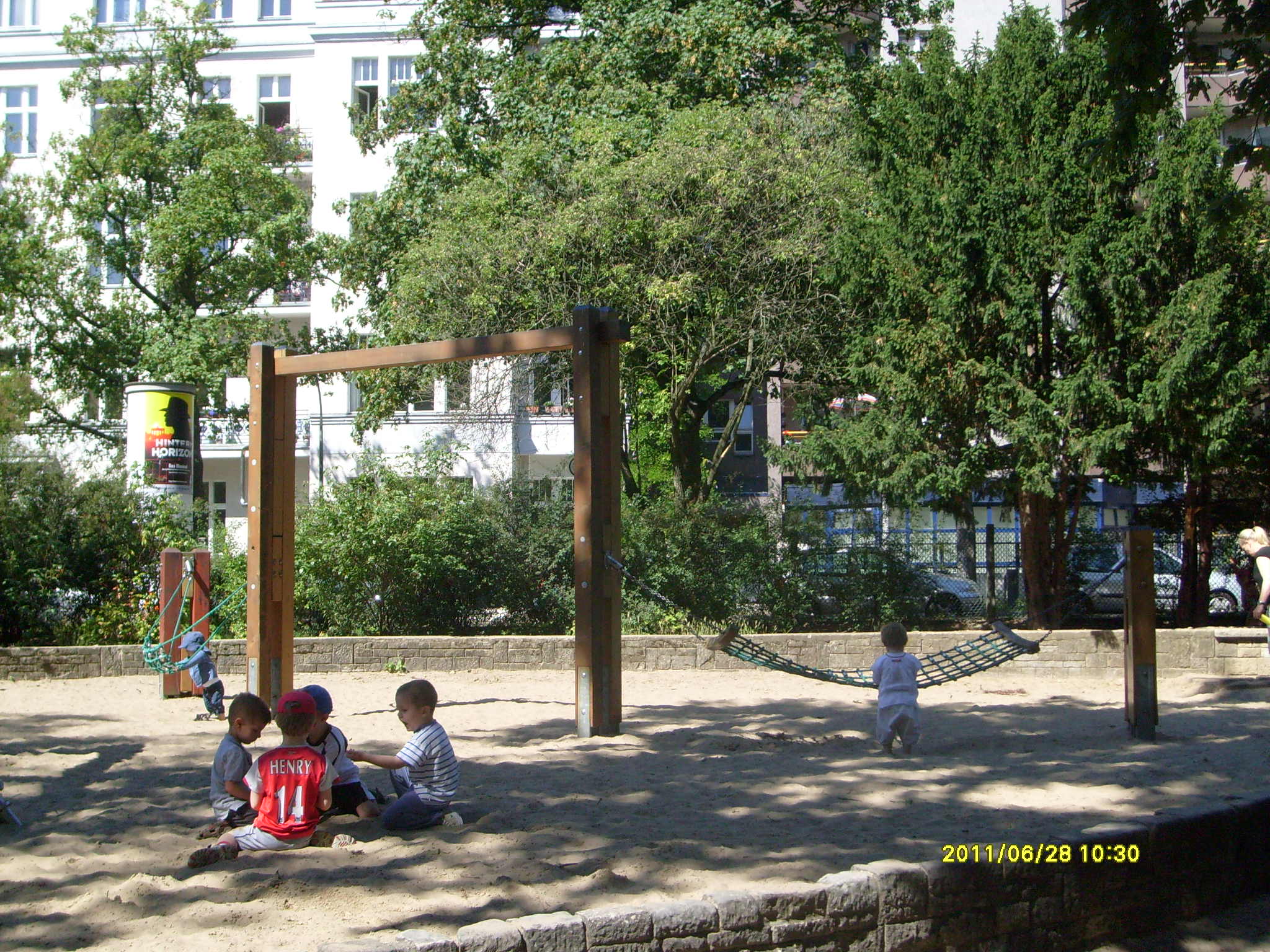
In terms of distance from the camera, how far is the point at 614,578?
894 cm

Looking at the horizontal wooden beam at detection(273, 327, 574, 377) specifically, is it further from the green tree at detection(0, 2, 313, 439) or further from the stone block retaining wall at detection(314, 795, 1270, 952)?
the green tree at detection(0, 2, 313, 439)

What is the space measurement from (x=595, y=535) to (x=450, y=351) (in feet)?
6.12

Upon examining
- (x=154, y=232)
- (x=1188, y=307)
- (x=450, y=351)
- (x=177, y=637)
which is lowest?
(x=177, y=637)

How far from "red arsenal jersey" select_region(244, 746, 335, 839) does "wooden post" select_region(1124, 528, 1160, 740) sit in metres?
6.11

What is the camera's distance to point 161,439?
16.2 meters

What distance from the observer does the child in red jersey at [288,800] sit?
5336 millimetres

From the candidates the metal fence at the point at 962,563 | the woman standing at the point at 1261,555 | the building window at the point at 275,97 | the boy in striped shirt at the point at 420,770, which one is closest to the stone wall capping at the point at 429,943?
the boy in striped shirt at the point at 420,770

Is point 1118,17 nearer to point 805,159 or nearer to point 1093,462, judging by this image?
point 1093,462

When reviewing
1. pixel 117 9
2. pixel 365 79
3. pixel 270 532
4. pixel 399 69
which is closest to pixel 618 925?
pixel 270 532

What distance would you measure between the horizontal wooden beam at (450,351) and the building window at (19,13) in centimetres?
3771

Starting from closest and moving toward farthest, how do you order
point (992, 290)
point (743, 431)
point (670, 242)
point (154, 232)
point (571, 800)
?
point (571, 800) < point (992, 290) < point (670, 242) < point (154, 232) < point (743, 431)

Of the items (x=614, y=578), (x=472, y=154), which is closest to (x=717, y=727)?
(x=614, y=578)

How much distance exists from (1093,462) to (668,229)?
657cm
